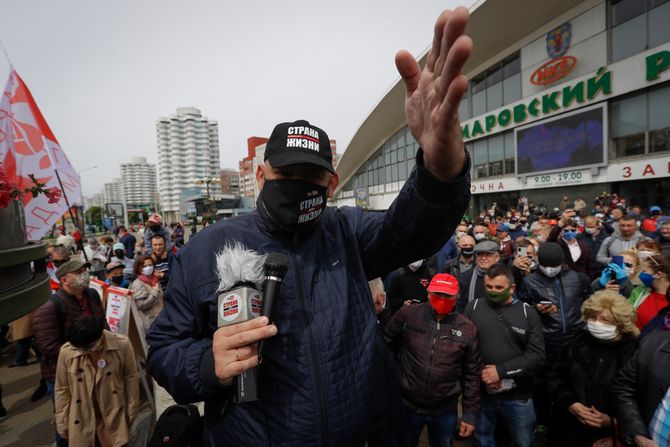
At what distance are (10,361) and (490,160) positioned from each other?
887 inches

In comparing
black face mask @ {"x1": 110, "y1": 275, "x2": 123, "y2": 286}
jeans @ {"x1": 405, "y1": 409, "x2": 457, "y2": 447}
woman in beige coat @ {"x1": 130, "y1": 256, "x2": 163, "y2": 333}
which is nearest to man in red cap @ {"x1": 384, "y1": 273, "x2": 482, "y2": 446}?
jeans @ {"x1": 405, "y1": 409, "x2": 457, "y2": 447}

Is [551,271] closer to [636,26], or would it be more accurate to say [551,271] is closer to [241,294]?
[241,294]

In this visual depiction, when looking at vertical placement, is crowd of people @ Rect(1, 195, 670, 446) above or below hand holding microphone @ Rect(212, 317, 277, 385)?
below

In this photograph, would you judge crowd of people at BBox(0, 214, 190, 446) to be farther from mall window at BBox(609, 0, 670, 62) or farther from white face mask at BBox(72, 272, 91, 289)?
mall window at BBox(609, 0, 670, 62)

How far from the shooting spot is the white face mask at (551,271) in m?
3.31

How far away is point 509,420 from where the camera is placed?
2.86m

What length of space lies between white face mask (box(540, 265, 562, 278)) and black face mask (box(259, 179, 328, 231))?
10.0 feet

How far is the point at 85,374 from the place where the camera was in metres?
2.93

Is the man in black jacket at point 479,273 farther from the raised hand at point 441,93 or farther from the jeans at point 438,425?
the raised hand at point 441,93

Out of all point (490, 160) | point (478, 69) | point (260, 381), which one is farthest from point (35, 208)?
point (478, 69)

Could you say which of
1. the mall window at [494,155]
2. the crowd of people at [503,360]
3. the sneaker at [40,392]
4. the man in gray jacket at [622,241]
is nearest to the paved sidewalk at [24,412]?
the sneaker at [40,392]

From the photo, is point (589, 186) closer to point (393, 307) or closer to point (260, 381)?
point (393, 307)

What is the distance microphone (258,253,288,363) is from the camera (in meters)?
1.02

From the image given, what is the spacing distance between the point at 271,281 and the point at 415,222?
1.81 ft
